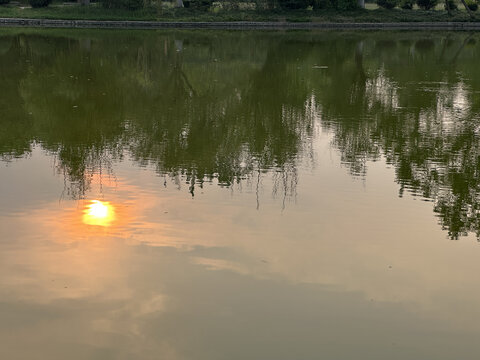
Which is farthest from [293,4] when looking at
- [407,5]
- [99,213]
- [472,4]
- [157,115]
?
[99,213]

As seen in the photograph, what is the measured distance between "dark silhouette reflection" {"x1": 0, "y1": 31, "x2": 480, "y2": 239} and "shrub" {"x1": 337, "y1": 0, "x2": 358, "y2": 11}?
2687 centimetres

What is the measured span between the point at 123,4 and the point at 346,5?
21.0m

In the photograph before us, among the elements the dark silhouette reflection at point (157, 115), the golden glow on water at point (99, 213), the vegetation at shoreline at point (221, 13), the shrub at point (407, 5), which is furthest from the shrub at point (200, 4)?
the golden glow on water at point (99, 213)

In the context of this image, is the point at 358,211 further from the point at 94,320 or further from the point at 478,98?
the point at 478,98

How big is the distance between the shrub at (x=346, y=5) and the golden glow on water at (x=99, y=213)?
188 feet

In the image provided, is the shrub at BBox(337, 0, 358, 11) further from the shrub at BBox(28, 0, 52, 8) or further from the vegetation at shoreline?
the shrub at BBox(28, 0, 52, 8)

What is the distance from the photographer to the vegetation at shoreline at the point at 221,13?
60.8 meters

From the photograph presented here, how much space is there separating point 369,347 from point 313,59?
29.7 meters

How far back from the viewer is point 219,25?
→ 59188 mm

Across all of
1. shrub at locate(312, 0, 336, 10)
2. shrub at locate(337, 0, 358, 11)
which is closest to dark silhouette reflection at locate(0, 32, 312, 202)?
shrub at locate(337, 0, 358, 11)

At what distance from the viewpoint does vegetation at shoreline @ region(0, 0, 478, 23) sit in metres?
60.8

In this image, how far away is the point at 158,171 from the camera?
1453cm

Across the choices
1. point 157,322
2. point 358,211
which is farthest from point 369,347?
point 358,211

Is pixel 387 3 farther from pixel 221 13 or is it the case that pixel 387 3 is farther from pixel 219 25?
pixel 219 25
